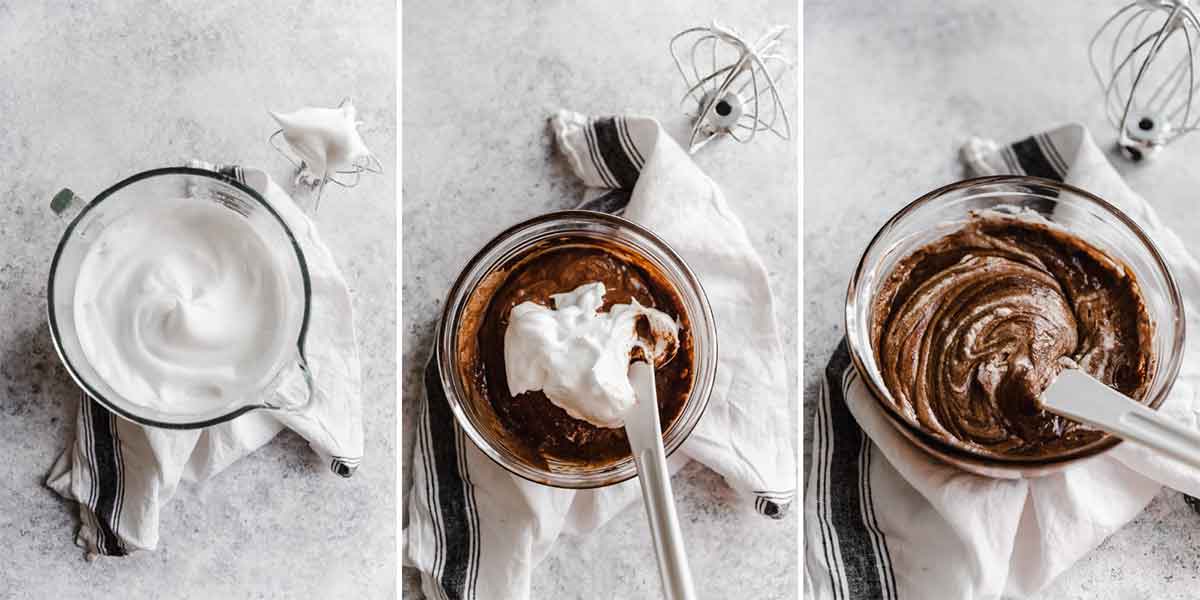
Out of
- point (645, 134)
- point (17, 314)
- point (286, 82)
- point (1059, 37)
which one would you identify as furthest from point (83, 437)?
point (1059, 37)

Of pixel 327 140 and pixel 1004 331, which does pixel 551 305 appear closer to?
pixel 327 140

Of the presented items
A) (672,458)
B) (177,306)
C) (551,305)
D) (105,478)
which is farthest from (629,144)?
(105,478)

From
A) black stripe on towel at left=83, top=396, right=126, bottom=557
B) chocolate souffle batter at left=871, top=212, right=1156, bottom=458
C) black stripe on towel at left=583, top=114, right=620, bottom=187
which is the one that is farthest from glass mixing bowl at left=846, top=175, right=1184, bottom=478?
black stripe on towel at left=83, top=396, right=126, bottom=557

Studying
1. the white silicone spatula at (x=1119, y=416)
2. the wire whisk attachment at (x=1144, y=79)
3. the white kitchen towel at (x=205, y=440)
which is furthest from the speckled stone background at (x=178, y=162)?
the wire whisk attachment at (x=1144, y=79)

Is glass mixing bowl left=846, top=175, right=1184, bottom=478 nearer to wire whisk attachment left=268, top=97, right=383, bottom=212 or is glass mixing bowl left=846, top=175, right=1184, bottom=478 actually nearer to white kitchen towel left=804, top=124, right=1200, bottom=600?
white kitchen towel left=804, top=124, right=1200, bottom=600

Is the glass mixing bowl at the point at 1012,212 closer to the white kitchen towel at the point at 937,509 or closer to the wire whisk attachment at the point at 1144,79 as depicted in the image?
the white kitchen towel at the point at 937,509

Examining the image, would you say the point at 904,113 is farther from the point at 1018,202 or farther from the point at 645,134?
the point at 645,134
